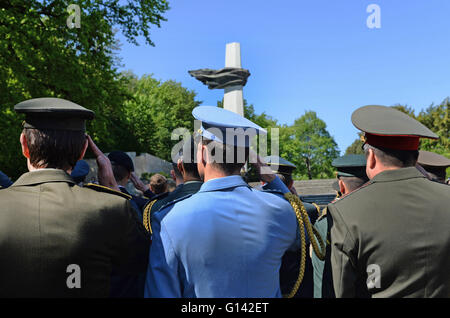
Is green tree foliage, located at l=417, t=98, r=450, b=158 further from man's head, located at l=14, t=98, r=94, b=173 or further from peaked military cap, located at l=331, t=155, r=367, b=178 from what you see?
man's head, located at l=14, t=98, r=94, b=173

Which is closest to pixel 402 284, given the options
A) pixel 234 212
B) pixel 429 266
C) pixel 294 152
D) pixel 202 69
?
pixel 429 266

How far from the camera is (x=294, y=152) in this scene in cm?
4784

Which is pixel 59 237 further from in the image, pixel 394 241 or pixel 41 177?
pixel 394 241

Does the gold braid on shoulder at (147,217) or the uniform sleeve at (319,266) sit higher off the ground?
the gold braid on shoulder at (147,217)

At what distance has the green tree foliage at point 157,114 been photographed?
109 ft

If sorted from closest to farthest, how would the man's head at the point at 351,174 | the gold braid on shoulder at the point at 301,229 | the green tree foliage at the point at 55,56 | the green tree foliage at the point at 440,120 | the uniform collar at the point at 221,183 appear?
the uniform collar at the point at 221,183
the gold braid on shoulder at the point at 301,229
the man's head at the point at 351,174
the green tree foliage at the point at 55,56
the green tree foliage at the point at 440,120

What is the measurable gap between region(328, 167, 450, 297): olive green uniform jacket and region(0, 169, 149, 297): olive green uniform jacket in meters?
1.03

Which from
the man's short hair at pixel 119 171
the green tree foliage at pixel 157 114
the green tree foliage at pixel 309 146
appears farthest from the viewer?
the green tree foliage at pixel 309 146

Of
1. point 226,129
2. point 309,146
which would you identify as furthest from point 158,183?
point 309,146

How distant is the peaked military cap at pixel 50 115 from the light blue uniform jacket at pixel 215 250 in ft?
2.13

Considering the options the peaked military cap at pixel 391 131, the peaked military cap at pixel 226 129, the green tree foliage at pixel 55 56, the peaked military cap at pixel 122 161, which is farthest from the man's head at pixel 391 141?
the green tree foliage at pixel 55 56

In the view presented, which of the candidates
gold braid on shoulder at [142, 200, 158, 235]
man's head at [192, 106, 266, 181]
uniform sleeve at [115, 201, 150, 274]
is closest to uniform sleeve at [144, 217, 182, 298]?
uniform sleeve at [115, 201, 150, 274]

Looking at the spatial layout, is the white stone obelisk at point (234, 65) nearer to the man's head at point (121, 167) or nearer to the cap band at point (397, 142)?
the man's head at point (121, 167)

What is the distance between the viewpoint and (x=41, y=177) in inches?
72.4
